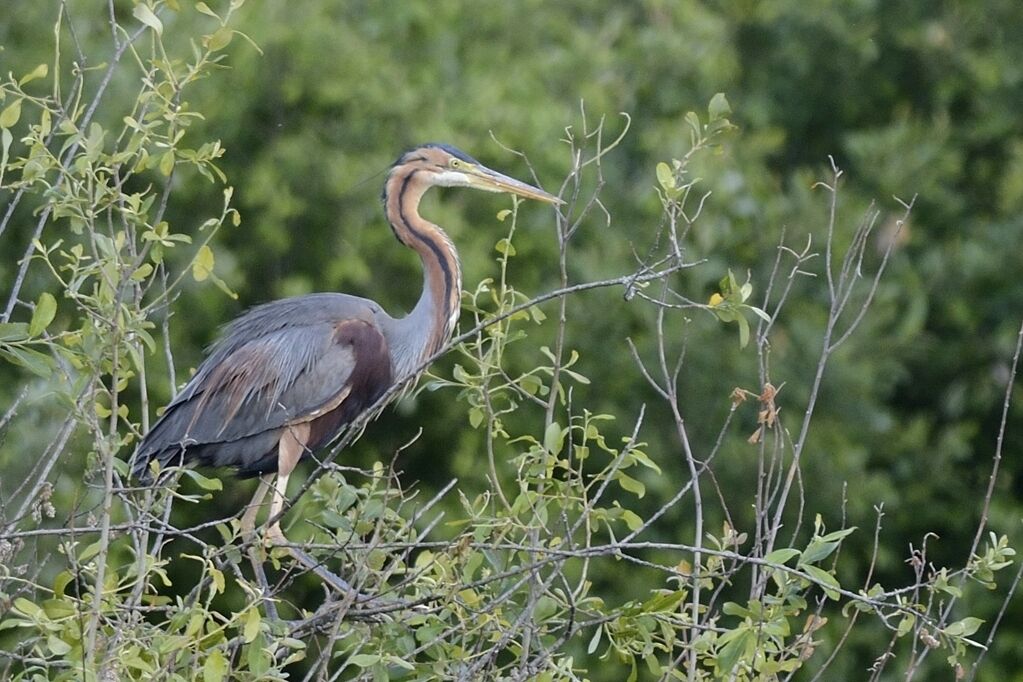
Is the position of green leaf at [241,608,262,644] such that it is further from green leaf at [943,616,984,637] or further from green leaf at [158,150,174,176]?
green leaf at [943,616,984,637]

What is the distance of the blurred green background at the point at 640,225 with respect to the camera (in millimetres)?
8164

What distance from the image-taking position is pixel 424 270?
566 centimetres

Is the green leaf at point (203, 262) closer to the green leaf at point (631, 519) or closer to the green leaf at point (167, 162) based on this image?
the green leaf at point (167, 162)

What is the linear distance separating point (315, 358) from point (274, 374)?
14 centimetres

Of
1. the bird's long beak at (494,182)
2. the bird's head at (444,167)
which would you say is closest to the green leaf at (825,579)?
the bird's long beak at (494,182)

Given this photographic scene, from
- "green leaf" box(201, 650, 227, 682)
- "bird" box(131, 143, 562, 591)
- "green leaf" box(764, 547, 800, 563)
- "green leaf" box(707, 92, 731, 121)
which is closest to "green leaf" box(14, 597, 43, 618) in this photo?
"green leaf" box(201, 650, 227, 682)

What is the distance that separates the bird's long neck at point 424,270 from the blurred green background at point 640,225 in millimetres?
1998

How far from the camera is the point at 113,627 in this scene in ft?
10.1

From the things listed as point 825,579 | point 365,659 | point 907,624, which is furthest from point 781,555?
point 365,659

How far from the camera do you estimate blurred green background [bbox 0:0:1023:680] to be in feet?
26.8

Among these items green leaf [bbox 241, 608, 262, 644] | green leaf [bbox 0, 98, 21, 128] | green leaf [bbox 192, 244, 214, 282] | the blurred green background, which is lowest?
the blurred green background

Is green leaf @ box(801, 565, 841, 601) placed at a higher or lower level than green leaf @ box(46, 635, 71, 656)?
higher

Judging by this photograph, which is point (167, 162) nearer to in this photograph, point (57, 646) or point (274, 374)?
point (57, 646)

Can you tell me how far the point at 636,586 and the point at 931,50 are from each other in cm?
375
